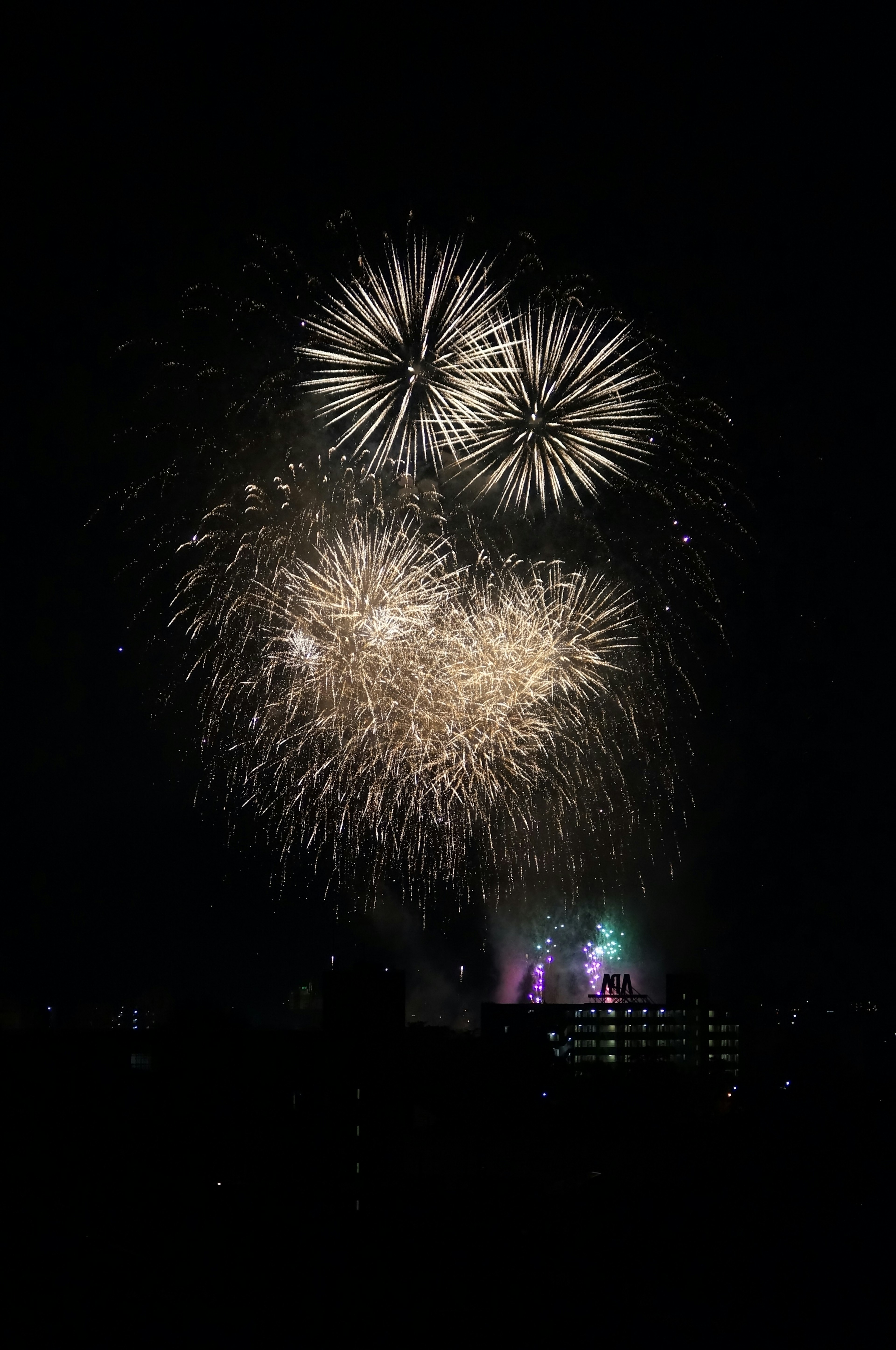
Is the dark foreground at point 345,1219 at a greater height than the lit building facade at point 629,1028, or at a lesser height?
lesser

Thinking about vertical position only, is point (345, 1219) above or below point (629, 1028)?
below

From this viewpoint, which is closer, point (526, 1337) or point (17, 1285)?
point (17, 1285)

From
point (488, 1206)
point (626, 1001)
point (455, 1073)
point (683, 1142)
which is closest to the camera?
point (488, 1206)

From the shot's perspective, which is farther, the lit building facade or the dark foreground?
the lit building facade

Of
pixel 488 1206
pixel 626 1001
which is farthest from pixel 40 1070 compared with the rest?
pixel 626 1001

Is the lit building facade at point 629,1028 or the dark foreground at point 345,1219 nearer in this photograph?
the dark foreground at point 345,1219

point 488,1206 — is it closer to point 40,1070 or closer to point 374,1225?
point 374,1225

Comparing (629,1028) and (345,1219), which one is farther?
(629,1028)

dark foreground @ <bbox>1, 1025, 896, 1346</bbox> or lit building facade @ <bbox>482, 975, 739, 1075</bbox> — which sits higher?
lit building facade @ <bbox>482, 975, 739, 1075</bbox>
